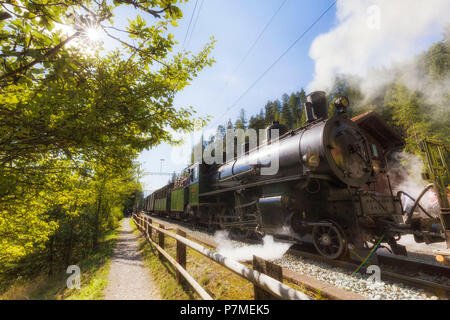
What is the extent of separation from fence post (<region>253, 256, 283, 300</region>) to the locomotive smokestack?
5.41m

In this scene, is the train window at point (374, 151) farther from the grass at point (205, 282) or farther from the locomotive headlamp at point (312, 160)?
the grass at point (205, 282)

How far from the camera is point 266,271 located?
2131 mm

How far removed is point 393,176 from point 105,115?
25396mm

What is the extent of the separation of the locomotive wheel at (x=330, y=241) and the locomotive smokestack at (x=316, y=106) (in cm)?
339

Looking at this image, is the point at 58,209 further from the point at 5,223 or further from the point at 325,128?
the point at 325,128

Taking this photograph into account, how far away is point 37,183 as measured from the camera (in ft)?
11.7

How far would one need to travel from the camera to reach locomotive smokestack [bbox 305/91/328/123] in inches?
253

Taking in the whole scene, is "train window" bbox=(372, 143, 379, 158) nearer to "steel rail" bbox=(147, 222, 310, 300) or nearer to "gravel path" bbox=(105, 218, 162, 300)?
"steel rail" bbox=(147, 222, 310, 300)

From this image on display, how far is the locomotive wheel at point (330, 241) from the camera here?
4258mm

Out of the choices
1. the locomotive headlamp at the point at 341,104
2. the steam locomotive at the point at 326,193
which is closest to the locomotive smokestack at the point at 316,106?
the steam locomotive at the point at 326,193

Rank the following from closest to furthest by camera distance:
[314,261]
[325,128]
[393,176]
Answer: [314,261], [325,128], [393,176]

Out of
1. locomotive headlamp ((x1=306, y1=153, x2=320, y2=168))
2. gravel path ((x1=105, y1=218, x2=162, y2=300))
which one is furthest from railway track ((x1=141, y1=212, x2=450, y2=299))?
gravel path ((x1=105, y1=218, x2=162, y2=300))

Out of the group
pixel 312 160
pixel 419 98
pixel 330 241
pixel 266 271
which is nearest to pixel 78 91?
pixel 266 271
